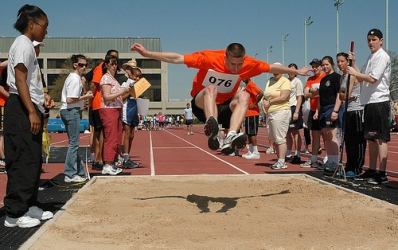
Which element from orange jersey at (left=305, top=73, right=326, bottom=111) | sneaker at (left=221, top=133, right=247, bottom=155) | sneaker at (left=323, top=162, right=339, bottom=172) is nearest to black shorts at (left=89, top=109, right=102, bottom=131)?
sneaker at (left=221, top=133, right=247, bottom=155)

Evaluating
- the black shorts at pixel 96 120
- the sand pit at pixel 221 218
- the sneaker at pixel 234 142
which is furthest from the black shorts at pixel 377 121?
the black shorts at pixel 96 120

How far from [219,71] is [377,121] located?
2.38 metres

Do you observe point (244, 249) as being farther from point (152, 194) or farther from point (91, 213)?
point (152, 194)

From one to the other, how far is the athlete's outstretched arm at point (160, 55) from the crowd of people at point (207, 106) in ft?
0.04

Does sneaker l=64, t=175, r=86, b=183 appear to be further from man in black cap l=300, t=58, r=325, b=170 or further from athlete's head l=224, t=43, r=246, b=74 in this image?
man in black cap l=300, t=58, r=325, b=170

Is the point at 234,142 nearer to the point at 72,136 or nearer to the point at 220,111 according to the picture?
the point at 220,111

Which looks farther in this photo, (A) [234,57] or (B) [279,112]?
(B) [279,112]

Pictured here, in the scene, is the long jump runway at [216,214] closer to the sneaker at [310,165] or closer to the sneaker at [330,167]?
the sneaker at [330,167]

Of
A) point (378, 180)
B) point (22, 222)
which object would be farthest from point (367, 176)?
point (22, 222)

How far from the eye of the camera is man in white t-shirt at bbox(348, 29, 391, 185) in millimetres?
6270

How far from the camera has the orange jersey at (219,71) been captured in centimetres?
549

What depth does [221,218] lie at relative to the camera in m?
A: 4.21

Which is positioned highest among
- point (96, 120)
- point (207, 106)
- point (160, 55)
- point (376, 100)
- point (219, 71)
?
point (160, 55)

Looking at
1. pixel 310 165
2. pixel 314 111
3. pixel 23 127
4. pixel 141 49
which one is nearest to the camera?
pixel 23 127
